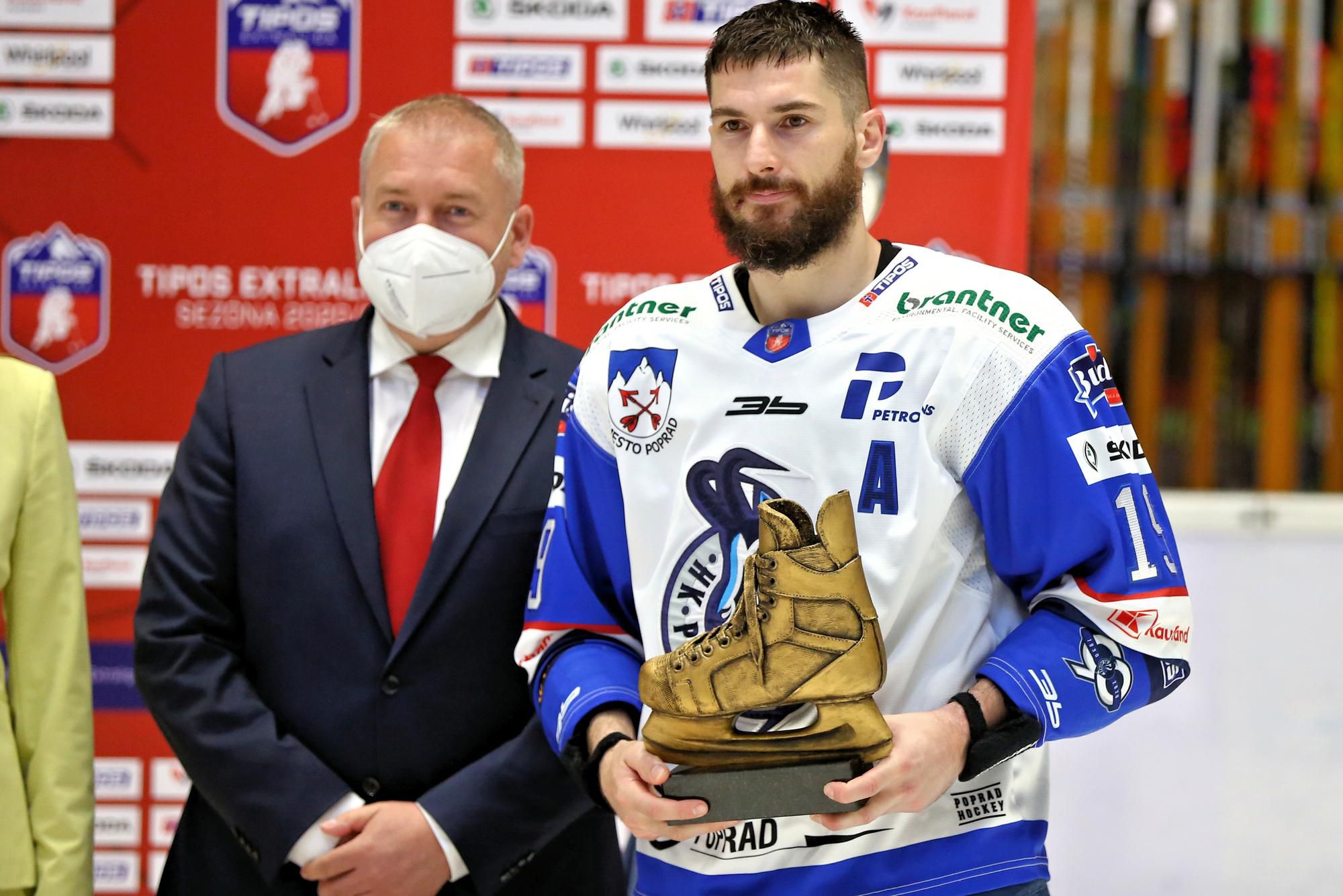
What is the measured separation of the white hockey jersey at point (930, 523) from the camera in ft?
5.31

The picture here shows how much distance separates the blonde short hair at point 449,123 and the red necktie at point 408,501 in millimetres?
415

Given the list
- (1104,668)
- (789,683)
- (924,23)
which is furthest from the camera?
(924,23)

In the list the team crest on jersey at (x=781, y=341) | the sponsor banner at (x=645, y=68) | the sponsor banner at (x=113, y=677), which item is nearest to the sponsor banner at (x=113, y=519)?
the sponsor banner at (x=113, y=677)

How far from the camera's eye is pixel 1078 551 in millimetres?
1607

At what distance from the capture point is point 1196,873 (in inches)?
130

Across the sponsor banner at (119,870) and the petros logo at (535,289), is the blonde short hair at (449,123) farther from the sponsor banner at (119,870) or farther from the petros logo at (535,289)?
the sponsor banner at (119,870)

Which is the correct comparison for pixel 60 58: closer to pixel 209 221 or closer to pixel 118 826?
pixel 209 221

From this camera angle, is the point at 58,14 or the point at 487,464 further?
the point at 58,14

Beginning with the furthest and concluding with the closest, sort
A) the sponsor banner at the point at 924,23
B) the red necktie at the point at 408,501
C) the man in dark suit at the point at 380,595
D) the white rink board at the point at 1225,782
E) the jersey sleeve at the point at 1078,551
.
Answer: the white rink board at the point at 1225,782 < the sponsor banner at the point at 924,23 < the red necktie at the point at 408,501 < the man in dark suit at the point at 380,595 < the jersey sleeve at the point at 1078,551

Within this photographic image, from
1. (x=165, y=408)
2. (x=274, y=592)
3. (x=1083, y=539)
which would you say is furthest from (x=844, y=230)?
(x=165, y=408)

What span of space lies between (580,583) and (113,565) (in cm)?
179

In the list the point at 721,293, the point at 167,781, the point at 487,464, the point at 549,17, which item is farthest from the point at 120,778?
the point at 721,293

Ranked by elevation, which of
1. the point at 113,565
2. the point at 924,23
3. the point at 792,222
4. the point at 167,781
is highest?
the point at 924,23

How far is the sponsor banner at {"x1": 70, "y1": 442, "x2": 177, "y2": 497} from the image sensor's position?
3.17 m
